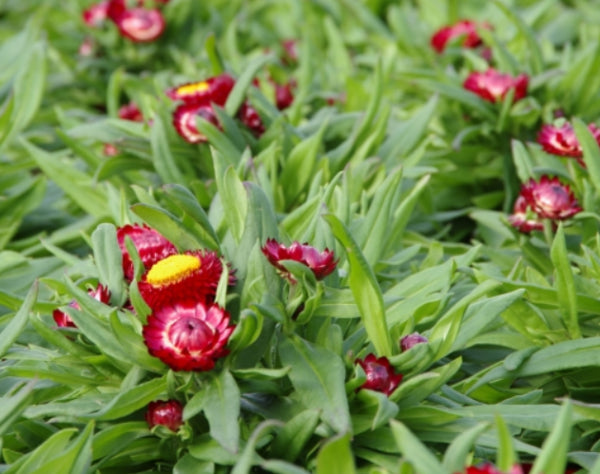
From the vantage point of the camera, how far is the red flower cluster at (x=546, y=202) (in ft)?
8.32

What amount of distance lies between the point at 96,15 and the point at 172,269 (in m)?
2.69

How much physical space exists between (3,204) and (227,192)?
1.24m

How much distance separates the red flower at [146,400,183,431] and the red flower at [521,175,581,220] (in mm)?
1117

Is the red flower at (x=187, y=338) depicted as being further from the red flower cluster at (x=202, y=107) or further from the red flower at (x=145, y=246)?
the red flower cluster at (x=202, y=107)

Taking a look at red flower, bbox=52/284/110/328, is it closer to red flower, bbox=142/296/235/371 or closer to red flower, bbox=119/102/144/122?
red flower, bbox=142/296/235/371

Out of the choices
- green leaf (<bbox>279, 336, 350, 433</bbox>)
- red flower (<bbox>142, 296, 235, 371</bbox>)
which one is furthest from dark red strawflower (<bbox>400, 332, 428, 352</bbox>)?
red flower (<bbox>142, 296, 235, 371</bbox>)

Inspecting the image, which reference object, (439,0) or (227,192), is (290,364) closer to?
(227,192)

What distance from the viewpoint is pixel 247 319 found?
1826 mm

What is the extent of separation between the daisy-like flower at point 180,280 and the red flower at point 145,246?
0.14 m

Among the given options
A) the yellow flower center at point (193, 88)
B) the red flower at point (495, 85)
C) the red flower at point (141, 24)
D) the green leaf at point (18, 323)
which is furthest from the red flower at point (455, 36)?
the green leaf at point (18, 323)

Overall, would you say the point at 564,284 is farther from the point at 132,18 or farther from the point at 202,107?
the point at 132,18

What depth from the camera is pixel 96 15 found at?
4.36 m

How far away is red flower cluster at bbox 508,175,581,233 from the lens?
2.54m

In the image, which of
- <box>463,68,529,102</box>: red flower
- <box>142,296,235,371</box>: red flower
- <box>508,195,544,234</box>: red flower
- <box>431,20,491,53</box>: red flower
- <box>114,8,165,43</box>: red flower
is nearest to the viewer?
<box>142,296,235,371</box>: red flower
